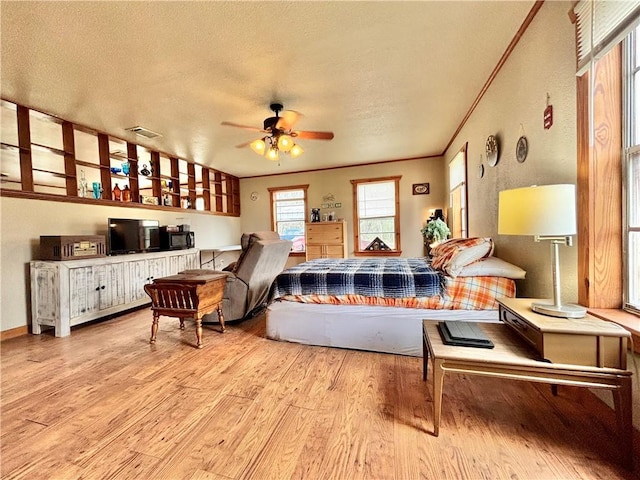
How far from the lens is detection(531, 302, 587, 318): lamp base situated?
4.41 ft

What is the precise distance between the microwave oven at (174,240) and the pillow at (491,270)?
14.7ft

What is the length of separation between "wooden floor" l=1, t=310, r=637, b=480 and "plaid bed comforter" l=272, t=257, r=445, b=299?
552 mm

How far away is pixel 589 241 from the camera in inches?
58.7

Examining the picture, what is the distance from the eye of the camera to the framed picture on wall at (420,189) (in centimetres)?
580

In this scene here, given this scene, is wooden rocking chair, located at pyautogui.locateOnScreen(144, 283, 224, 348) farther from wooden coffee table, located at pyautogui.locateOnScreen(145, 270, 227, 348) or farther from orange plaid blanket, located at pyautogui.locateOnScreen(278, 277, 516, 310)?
orange plaid blanket, located at pyautogui.locateOnScreen(278, 277, 516, 310)

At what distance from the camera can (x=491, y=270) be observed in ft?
6.98

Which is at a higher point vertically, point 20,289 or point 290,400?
point 20,289

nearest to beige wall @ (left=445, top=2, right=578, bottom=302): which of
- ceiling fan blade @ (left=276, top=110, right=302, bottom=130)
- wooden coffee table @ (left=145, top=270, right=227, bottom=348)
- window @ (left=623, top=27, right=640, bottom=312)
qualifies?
window @ (left=623, top=27, right=640, bottom=312)

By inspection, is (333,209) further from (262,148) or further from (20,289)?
(20,289)

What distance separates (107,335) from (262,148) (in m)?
2.70

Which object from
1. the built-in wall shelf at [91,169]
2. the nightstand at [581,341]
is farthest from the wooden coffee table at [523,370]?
the built-in wall shelf at [91,169]

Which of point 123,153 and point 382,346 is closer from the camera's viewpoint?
point 382,346

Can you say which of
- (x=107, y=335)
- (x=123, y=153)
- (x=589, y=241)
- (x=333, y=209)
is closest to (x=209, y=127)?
(x=123, y=153)

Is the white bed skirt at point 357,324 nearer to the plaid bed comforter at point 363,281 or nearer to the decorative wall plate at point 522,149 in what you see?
the plaid bed comforter at point 363,281
